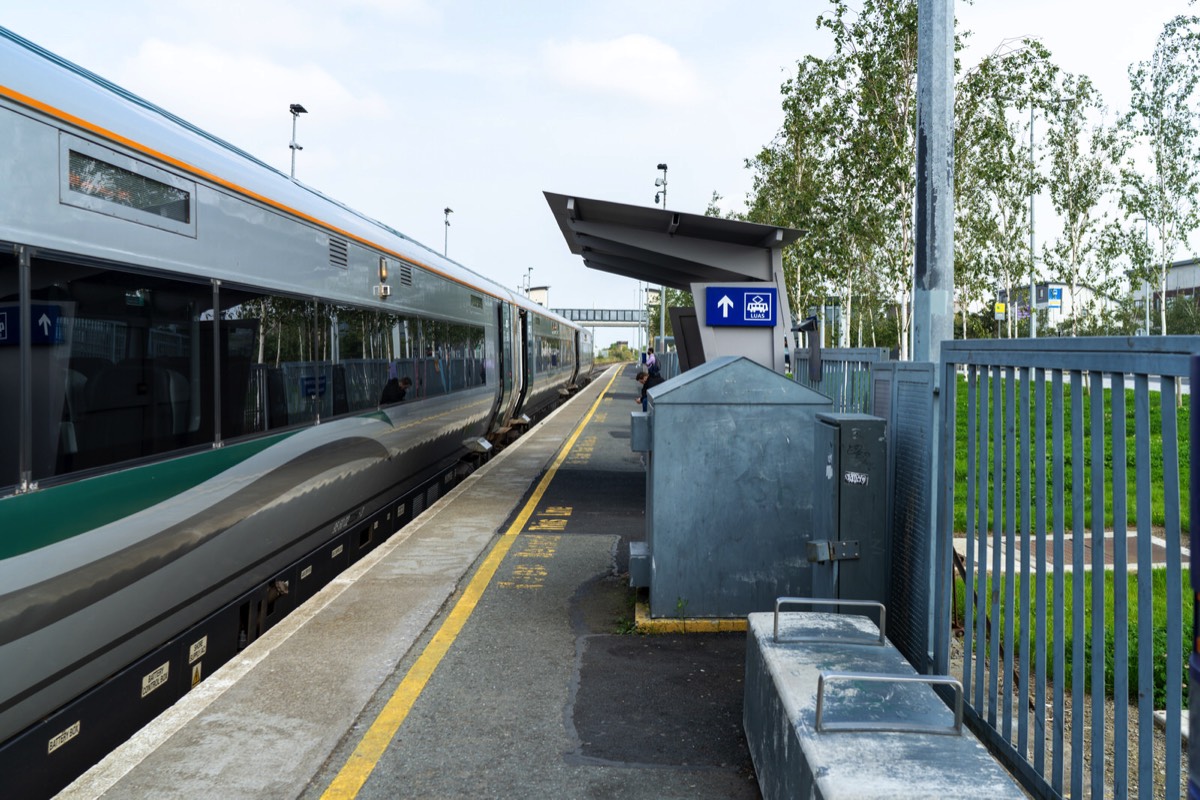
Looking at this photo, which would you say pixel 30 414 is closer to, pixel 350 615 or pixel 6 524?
pixel 6 524

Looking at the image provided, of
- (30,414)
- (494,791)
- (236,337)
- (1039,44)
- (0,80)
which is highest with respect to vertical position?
(1039,44)

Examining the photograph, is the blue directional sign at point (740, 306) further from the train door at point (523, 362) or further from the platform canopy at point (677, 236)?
the train door at point (523, 362)

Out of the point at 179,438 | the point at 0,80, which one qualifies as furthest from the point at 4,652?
the point at 0,80

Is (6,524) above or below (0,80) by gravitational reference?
below

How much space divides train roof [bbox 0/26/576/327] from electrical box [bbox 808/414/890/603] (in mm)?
3585

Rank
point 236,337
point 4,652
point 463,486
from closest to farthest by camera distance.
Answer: point 4,652, point 236,337, point 463,486

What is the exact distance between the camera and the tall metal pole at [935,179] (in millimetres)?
6207

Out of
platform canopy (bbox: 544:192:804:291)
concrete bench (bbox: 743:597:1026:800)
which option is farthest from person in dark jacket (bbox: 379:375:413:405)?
concrete bench (bbox: 743:597:1026:800)

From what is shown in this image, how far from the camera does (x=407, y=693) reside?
15.9 feet

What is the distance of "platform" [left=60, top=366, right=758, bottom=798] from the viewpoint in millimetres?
3898

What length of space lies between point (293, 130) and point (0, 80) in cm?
2588

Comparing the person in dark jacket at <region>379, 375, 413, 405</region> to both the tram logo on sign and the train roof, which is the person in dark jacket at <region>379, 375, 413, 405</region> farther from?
the tram logo on sign

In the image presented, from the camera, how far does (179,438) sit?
518cm

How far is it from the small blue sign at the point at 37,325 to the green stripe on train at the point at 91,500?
588 mm
